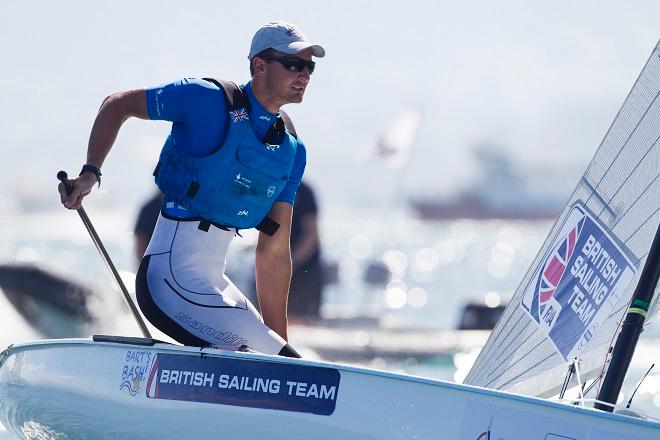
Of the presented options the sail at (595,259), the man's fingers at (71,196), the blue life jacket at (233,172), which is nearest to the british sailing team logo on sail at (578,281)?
the sail at (595,259)

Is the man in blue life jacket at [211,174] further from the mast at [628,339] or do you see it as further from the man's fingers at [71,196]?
the mast at [628,339]

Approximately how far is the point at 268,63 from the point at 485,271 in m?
43.3

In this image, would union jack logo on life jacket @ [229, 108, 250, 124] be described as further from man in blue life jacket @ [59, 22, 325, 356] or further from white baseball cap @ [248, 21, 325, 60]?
white baseball cap @ [248, 21, 325, 60]

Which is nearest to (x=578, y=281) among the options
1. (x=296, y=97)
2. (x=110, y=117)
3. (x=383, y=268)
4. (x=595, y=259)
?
(x=595, y=259)

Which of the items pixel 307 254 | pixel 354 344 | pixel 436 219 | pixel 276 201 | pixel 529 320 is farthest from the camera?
pixel 436 219

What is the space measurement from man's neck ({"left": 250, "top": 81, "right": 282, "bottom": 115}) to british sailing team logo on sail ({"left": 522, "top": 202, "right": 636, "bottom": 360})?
3.41ft

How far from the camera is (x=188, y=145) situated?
11.6 feet

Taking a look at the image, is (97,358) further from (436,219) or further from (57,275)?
(436,219)

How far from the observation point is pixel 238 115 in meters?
3.50

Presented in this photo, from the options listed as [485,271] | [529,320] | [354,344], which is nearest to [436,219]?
[485,271]

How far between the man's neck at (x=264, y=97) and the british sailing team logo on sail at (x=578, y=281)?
1.04 meters

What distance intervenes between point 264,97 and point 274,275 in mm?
611

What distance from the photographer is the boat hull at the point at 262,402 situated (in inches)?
111

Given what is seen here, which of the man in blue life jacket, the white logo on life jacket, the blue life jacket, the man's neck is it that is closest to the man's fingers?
the man in blue life jacket
